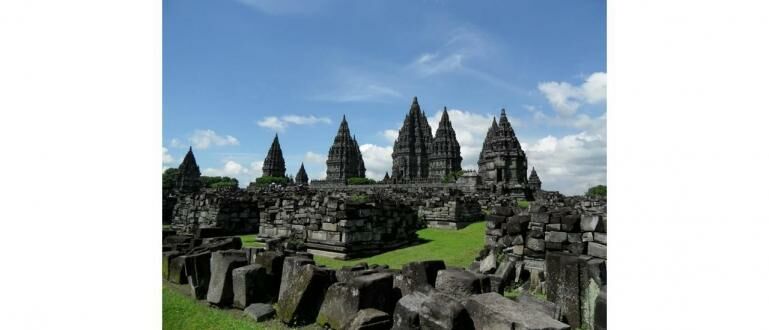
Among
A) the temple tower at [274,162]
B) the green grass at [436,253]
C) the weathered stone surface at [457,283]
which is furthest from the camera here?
the temple tower at [274,162]

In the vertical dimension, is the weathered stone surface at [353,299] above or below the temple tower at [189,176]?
below

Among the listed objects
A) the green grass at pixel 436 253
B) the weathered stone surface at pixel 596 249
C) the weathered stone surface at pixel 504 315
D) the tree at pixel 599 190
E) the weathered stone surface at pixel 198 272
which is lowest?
the green grass at pixel 436 253

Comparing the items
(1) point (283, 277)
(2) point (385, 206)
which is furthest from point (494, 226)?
(1) point (283, 277)

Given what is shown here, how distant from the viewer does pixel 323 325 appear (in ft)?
12.2

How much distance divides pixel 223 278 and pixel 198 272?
0.85m

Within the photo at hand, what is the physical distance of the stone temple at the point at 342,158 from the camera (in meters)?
62.3

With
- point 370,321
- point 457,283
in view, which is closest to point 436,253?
point 457,283

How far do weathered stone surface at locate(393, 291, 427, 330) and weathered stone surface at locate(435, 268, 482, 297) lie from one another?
727mm

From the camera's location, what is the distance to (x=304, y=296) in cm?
394

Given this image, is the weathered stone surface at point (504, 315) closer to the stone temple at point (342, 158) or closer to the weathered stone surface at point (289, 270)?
the weathered stone surface at point (289, 270)

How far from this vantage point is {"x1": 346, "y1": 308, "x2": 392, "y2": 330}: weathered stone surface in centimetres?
325

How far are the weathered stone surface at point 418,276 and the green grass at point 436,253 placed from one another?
364cm

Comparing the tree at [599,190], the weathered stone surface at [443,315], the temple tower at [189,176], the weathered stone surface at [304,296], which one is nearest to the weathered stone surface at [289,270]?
the weathered stone surface at [304,296]

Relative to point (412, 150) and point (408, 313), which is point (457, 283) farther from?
point (412, 150)
